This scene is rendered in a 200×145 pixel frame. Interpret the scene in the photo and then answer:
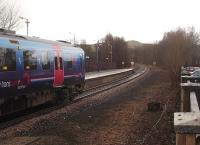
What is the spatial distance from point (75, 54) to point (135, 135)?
11509 mm

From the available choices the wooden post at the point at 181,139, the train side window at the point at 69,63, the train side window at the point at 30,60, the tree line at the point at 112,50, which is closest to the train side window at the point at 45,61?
the train side window at the point at 30,60

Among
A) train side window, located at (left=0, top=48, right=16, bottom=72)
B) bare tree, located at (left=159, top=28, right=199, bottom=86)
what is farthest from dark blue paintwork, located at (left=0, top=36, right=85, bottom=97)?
bare tree, located at (left=159, top=28, right=199, bottom=86)

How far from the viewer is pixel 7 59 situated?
16.2 m

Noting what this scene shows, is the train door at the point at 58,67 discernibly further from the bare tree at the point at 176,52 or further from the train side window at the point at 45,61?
the bare tree at the point at 176,52

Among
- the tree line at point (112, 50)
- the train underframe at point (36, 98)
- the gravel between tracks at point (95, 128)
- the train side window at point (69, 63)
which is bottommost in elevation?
the gravel between tracks at point (95, 128)

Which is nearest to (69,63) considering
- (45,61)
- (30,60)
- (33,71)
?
(45,61)

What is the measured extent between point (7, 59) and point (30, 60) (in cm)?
219

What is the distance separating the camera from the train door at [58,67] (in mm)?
21328

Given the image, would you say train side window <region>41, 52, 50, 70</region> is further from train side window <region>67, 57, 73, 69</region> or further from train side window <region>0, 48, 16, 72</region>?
train side window <region>0, 48, 16, 72</region>

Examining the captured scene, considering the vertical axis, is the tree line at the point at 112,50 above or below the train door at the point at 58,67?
above

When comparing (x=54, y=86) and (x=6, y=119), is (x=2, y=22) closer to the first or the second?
(x=54, y=86)

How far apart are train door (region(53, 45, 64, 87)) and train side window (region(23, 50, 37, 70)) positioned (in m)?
2.53

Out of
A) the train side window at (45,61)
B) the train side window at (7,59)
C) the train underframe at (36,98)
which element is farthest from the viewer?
the train side window at (45,61)

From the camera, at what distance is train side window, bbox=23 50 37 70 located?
701 inches
